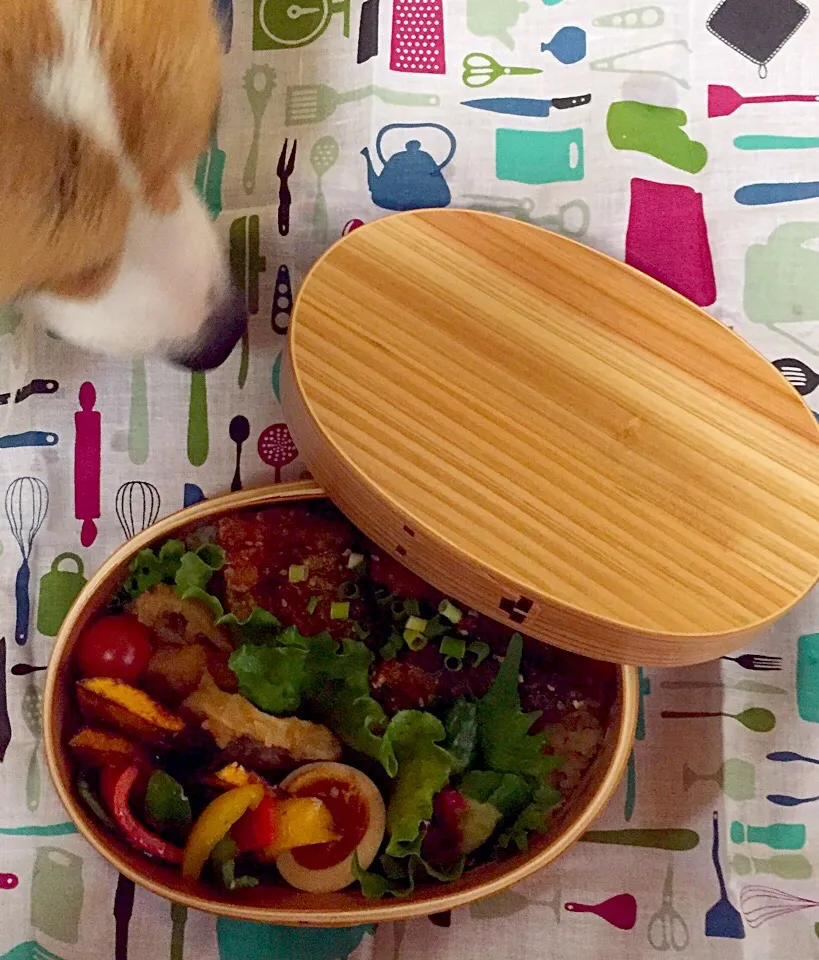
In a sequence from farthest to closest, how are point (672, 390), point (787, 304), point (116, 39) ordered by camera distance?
point (787, 304), point (672, 390), point (116, 39)

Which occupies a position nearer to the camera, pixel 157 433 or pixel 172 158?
pixel 172 158

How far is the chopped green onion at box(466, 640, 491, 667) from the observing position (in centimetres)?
102

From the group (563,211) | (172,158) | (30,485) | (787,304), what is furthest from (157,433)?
(787,304)

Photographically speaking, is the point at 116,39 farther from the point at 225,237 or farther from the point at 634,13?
the point at 634,13

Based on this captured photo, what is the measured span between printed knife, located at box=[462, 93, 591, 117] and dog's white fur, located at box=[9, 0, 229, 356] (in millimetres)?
422

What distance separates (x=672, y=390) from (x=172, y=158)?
0.52 meters

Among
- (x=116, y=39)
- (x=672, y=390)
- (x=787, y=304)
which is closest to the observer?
(x=116, y=39)

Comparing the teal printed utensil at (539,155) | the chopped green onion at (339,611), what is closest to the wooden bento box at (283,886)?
the chopped green onion at (339,611)

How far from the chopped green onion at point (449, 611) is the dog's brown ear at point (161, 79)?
1.68 feet

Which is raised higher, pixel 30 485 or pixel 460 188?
pixel 460 188

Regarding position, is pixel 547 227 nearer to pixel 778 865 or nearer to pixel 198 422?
pixel 198 422

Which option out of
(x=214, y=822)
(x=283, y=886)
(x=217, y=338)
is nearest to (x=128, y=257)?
(x=217, y=338)

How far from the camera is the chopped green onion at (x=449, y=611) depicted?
1017 mm

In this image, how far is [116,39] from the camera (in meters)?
0.63
